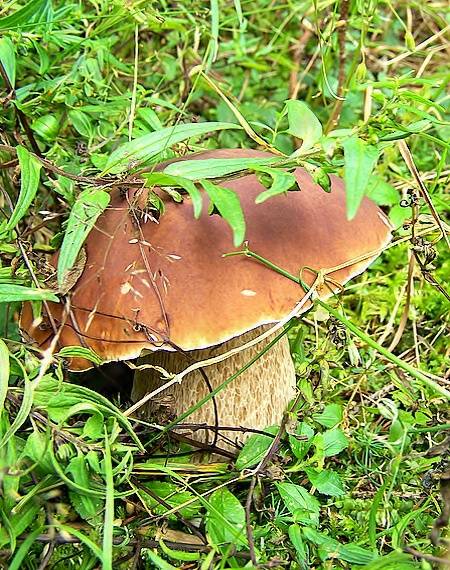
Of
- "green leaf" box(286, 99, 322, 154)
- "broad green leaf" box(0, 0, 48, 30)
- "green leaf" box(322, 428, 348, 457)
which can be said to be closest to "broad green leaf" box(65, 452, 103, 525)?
"green leaf" box(322, 428, 348, 457)

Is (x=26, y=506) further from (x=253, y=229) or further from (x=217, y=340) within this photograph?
(x=253, y=229)

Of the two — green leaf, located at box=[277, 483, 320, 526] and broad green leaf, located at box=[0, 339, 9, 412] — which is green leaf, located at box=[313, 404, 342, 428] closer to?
green leaf, located at box=[277, 483, 320, 526]

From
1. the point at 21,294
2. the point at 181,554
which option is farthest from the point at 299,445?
the point at 21,294

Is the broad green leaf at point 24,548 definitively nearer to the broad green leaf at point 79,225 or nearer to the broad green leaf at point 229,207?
the broad green leaf at point 79,225

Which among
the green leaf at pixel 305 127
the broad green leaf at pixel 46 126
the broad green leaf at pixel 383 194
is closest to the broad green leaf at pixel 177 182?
the green leaf at pixel 305 127

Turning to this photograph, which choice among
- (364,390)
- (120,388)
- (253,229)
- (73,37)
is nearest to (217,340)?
(253,229)

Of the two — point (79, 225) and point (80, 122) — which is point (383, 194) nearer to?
point (79, 225)
